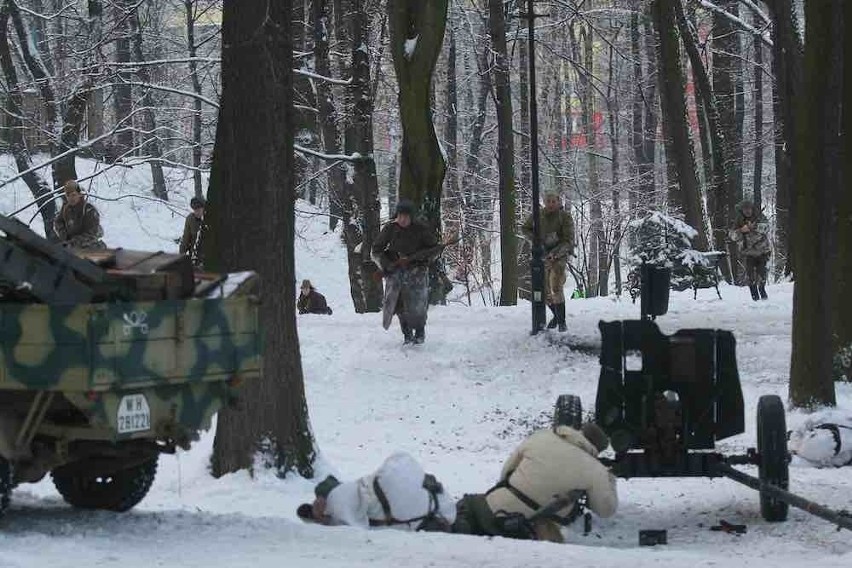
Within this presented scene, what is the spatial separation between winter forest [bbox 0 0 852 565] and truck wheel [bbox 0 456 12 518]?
7.58ft

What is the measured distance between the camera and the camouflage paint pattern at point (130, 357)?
7891 millimetres

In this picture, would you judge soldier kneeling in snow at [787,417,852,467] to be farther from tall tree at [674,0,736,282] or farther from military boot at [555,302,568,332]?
tall tree at [674,0,736,282]

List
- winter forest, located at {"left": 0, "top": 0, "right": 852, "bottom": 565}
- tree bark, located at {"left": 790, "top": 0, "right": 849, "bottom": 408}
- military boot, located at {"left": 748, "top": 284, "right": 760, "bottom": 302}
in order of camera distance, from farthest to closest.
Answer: military boot, located at {"left": 748, "top": 284, "right": 760, "bottom": 302} < tree bark, located at {"left": 790, "top": 0, "right": 849, "bottom": 408} < winter forest, located at {"left": 0, "top": 0, "right": 852, "bottom": 565}

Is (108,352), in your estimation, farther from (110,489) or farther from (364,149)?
(364,149)

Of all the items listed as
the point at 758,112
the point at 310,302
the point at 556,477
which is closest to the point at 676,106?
the point at 310,302

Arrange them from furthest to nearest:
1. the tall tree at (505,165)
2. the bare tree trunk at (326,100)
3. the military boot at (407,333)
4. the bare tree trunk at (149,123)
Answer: the tall tree at (505,165) → the bare tree trunk at (326,100) → the bare tree trunk at (149,123) → the military boot at (407,333)

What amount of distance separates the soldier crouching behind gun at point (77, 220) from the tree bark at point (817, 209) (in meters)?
9.05

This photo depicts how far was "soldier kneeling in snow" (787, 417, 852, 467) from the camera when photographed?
487 inches

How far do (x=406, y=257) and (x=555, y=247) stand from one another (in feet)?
7.89

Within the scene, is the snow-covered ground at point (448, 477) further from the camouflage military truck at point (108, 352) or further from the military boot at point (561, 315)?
the camouflage military truck at point (108, 352)

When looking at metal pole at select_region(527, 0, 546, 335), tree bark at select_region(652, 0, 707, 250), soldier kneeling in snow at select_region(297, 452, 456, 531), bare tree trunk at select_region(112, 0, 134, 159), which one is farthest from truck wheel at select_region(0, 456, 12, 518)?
tree bark at select_region(652, 0, 707, 250)

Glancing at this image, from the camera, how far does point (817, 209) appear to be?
46.1 ft

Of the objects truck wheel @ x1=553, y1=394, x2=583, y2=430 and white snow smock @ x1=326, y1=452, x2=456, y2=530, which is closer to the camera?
white snow smock @ x1=326, y1=452, x2=456, y2=530

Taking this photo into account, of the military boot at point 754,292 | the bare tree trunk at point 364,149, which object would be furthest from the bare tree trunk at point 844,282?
the bare tree trunk at point 364,149
